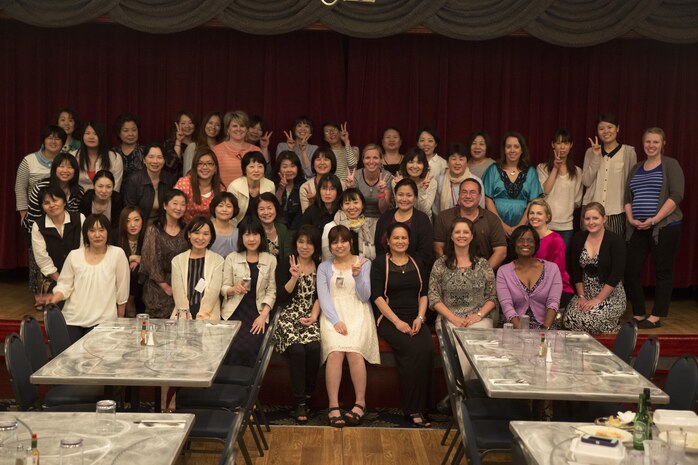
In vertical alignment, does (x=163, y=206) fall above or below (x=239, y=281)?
above

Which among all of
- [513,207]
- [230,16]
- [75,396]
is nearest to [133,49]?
[230,16]

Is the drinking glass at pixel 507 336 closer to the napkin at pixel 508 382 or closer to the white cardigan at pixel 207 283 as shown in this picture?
the napkin at pixel 508 382

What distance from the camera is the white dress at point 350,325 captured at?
19.9 feet

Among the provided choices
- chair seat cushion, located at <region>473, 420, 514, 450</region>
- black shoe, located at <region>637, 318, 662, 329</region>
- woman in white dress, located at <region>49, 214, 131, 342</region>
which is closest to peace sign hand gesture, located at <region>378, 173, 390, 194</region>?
woman in white dress, located at <region>49, 214, 131, 342</region>

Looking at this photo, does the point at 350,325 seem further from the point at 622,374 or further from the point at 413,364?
the point at 622,374

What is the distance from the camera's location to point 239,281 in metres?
6.08

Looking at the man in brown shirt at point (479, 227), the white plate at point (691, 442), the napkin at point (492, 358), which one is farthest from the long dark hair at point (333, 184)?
the white plate at point (691, 442)

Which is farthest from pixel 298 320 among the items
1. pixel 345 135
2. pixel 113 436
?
pixel 113 436

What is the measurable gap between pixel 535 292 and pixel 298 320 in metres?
1.60

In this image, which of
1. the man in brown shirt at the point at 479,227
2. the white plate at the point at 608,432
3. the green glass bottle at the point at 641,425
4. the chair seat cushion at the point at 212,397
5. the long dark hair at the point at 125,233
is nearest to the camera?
the green glass bottle at the point at 641,425

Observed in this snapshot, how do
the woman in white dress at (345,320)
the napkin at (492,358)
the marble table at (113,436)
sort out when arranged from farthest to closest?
the woman in white dress at (345,320)
the napkin at (492,358)
the marble table at (113,436)

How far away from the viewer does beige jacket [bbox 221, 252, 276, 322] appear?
6.10m

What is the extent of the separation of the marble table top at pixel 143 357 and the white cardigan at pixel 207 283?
562 millimetres

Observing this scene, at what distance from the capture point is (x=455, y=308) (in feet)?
20.3
